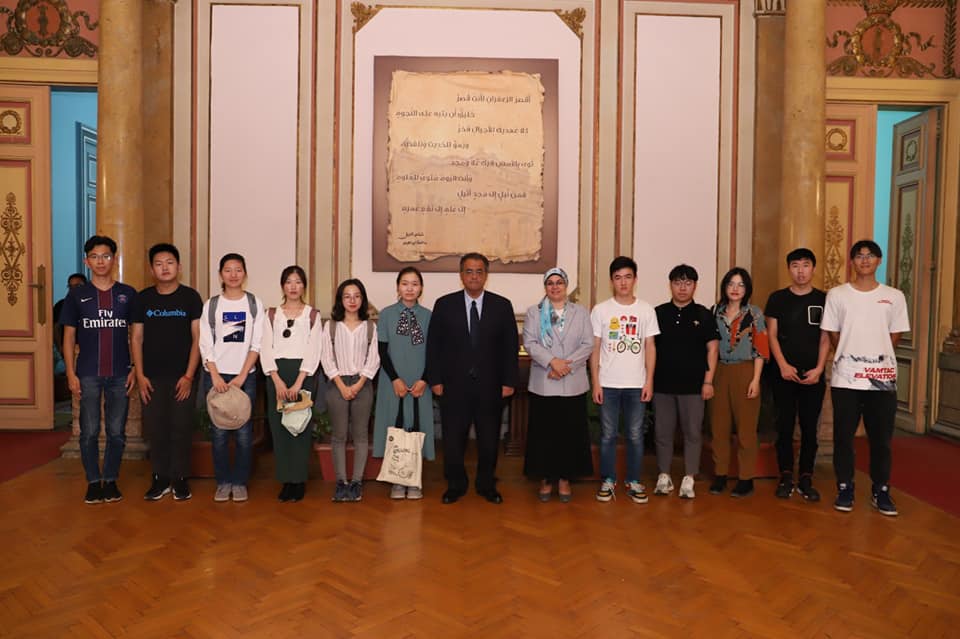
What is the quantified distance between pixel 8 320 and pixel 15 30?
238 cm

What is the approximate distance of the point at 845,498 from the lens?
397 cm

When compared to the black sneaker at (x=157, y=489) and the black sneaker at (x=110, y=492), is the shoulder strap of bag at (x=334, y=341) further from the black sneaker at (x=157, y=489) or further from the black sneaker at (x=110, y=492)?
→ the black sneaker at (x=110, y=492)

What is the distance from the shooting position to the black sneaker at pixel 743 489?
424 cm

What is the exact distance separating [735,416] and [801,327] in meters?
0.66

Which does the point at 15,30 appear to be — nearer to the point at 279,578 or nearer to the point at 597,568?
the point at 279,578

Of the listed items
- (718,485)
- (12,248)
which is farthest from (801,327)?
(12,248)

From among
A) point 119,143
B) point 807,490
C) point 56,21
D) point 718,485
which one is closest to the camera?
point 807,490

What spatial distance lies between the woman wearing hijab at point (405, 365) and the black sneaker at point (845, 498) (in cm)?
236

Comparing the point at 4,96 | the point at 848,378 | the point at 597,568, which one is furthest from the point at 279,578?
the point at 4,96

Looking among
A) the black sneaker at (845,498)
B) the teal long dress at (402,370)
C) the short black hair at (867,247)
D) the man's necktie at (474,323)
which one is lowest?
the black sneaker at (845,498)

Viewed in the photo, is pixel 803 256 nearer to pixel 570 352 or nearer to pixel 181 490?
pixel 570 352

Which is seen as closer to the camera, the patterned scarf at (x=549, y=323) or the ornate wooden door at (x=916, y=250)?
the patterned scarf at (x=549, y=323)

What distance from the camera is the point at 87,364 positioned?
13.0 ft

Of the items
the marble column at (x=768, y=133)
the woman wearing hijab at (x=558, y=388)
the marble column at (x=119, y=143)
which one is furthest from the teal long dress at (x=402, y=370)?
the marble column at (x=768, y=133)
